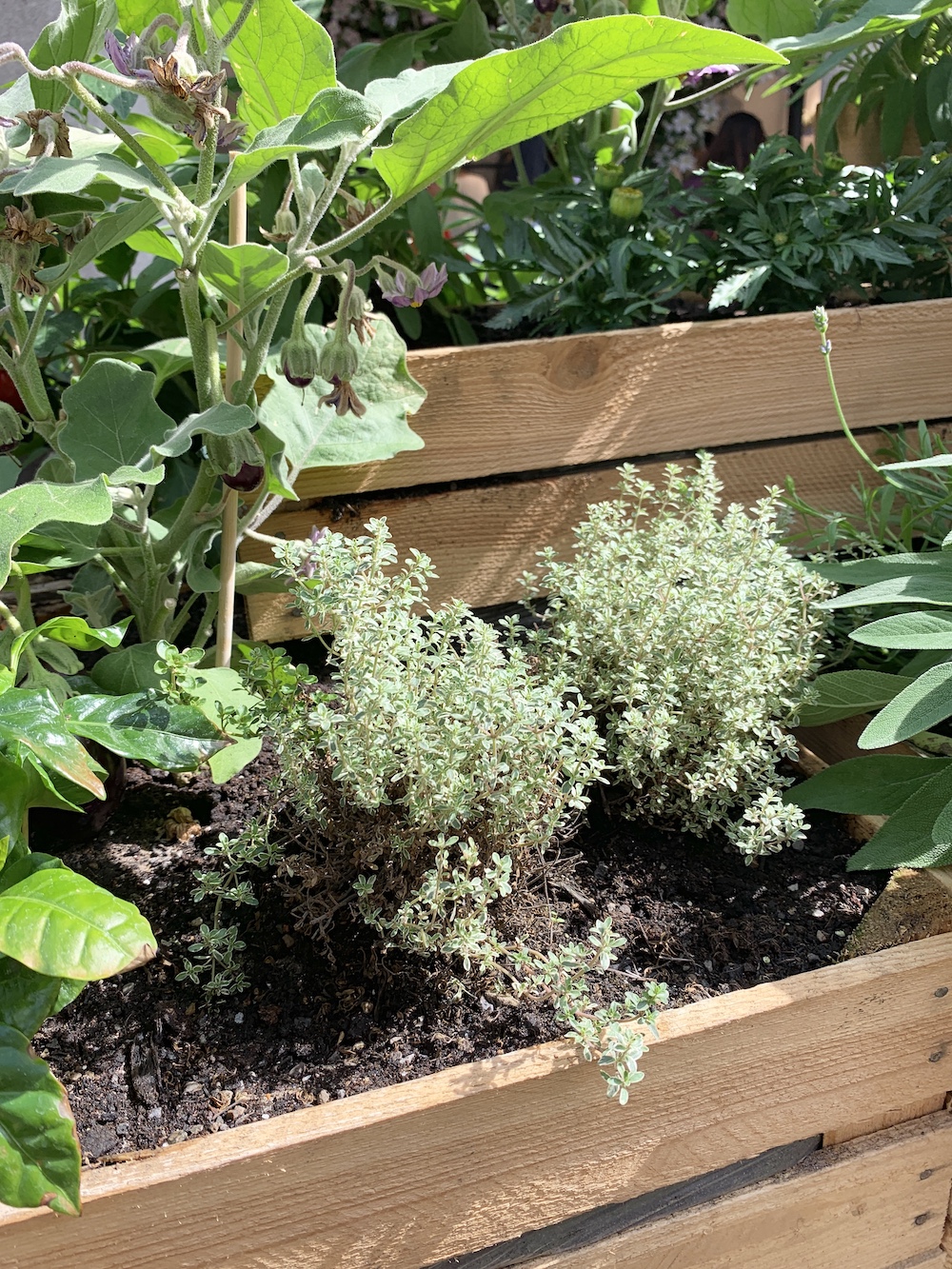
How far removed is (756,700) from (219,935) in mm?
498

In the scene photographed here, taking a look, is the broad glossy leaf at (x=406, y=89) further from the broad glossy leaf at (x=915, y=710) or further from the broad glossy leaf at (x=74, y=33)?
the broad glossy leaf at (x=915, y=710)

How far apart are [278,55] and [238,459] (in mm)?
300

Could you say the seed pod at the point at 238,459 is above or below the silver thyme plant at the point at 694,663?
above

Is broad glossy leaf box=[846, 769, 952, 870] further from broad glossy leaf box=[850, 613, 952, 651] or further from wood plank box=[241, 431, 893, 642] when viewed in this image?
wood plank box=[241, 431, 893, 642]

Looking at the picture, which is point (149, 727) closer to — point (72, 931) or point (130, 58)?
point (72, 931)

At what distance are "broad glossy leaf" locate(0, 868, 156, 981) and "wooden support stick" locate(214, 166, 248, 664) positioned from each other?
14.6 inches

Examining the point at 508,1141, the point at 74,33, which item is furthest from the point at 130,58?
the point at 508,1141

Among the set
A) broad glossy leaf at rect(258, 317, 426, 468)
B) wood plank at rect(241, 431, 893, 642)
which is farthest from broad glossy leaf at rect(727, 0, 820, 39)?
broad glossy leaf at rect(258, 317, 426, 468)

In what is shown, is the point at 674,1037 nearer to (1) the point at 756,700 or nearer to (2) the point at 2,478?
(1) the point at 756,700

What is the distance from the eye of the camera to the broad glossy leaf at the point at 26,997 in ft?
2.12

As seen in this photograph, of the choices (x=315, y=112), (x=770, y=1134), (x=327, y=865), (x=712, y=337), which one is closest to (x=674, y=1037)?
(x=770, y=1134)

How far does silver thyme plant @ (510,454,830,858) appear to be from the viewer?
0.91m

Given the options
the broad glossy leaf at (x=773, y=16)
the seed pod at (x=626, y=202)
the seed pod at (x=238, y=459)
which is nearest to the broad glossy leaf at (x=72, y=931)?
the seed pod at (x=238, y=459)

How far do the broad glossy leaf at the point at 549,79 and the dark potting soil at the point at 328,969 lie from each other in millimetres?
570
